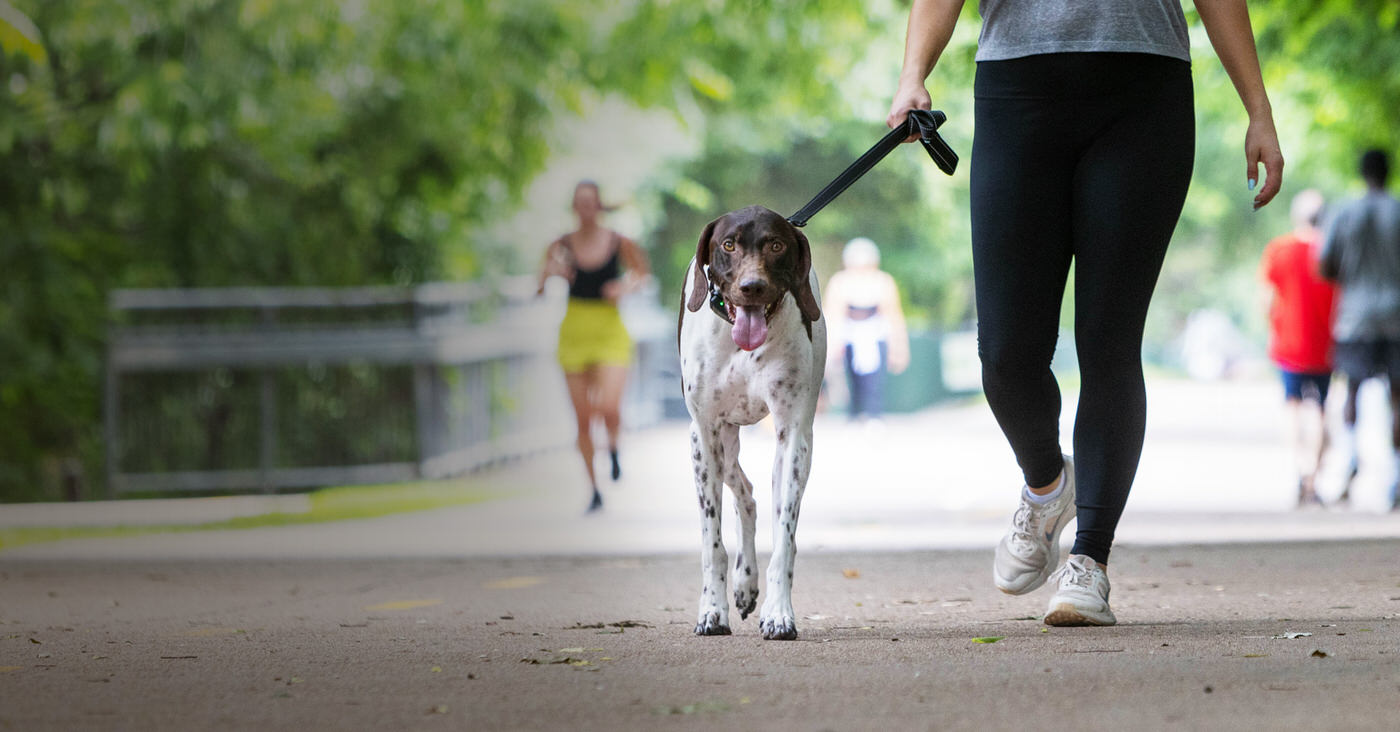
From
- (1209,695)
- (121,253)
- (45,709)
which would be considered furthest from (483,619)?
(121,253)

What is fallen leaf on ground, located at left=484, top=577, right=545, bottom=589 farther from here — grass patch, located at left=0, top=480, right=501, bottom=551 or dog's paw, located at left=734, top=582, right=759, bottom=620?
grass patch, located at left=0, top=480, right=501, bottom=551

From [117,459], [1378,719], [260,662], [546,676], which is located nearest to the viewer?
[1378,719]

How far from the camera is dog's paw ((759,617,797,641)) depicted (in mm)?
4988

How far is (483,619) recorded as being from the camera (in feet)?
19.4

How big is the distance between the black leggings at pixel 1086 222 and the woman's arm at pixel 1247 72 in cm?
19

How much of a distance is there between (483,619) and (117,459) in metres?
9.31

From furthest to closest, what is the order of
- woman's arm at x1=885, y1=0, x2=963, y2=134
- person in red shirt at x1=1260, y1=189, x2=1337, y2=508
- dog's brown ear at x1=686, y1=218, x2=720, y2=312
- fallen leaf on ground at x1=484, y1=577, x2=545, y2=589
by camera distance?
person in red shirt at x1=1260, y1=189, x2=1337, y2=508, fallen leaf on ground at x1=484, y1=577, x2=545, y2=589, dog's brown ear at x1=686, y1=218, x2=720, y2=312, woman's arm at x1=885, y1=0, x2=963, y2=134

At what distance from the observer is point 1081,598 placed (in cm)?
502

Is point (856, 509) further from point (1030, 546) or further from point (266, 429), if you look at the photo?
point (1030, 546)

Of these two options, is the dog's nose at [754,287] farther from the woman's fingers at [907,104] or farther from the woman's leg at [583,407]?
the woman's leg at [583,407]

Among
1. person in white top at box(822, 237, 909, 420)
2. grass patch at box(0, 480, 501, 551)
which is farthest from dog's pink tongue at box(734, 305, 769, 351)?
person in white top at box(822, 237, 909, 420)

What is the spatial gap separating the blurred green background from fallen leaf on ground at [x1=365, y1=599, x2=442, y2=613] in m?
6.24

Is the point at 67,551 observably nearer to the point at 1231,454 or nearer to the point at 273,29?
the point at 273,29

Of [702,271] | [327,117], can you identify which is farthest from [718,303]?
[327,117]
